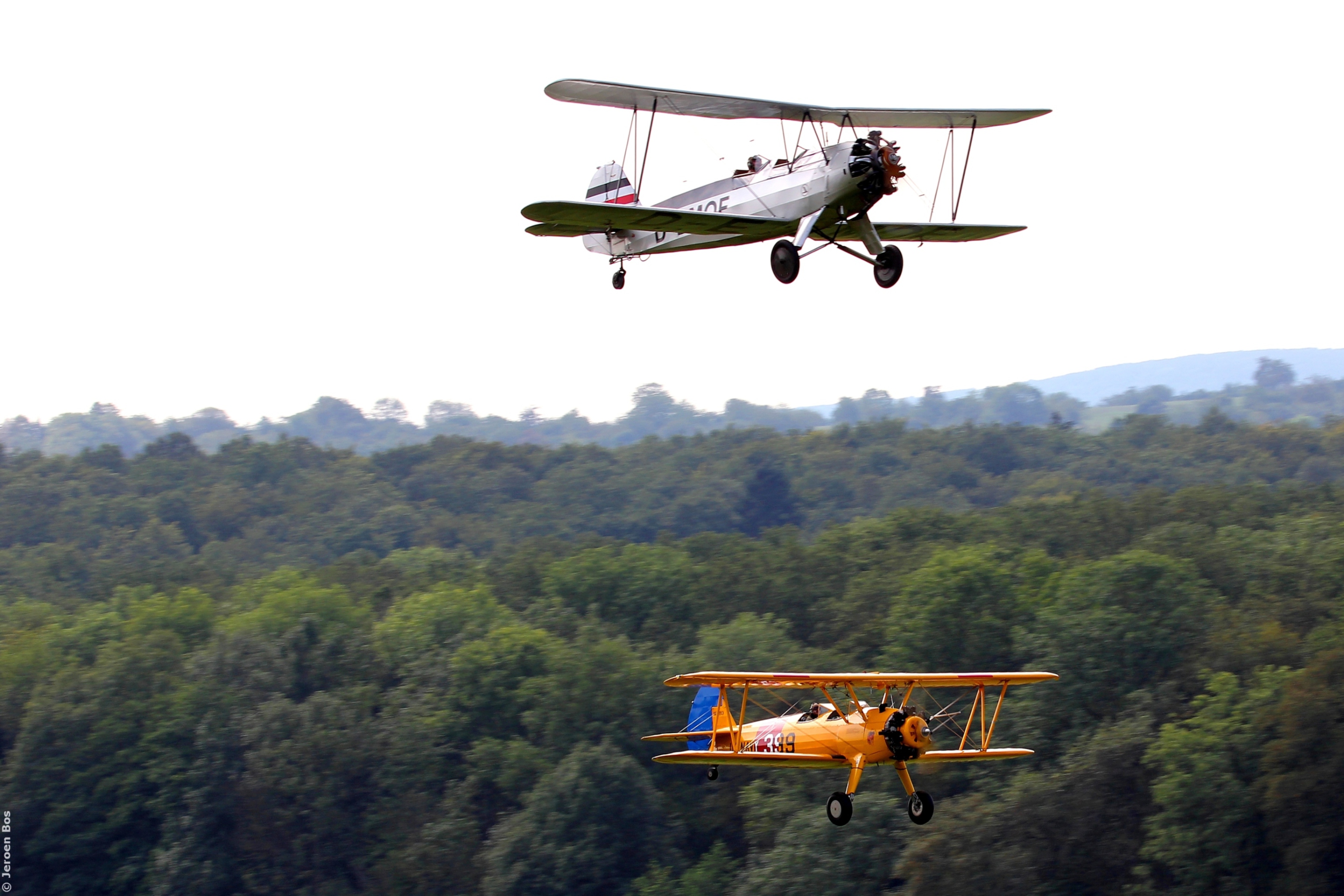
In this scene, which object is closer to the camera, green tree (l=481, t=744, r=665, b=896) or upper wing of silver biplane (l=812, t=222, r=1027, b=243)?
upper wing of silver biplane (l=812, t=222, r=1027, b=243)

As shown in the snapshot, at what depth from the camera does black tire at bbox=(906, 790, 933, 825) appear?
23922 mm

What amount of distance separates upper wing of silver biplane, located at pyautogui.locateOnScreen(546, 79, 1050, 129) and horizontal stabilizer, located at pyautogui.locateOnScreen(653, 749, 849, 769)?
11.7 metres

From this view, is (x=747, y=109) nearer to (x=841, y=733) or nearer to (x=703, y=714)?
(x=841, y=733)

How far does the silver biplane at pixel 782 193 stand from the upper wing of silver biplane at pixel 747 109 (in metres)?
0.02

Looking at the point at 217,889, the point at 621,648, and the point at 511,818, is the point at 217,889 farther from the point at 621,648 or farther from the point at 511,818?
the point at 621,648

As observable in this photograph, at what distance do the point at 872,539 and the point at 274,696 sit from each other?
37.2 meters

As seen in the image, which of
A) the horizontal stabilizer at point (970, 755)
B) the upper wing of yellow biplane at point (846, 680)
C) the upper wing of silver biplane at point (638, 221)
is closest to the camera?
the upper wing of silver biplane at point (638, 221)

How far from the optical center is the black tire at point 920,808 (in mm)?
23922

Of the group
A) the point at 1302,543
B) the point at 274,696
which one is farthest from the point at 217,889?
the point at 1302,543

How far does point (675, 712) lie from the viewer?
6888 cm

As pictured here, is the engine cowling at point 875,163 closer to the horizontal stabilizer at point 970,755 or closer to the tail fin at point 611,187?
the tail fin at point 611,187

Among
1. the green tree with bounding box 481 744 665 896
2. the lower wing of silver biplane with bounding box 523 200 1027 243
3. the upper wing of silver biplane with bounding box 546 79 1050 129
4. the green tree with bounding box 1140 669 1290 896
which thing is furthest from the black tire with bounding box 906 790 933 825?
the green tree with bounding box 481 744 665 896

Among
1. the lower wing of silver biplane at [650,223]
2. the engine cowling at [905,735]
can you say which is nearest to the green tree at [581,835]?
the engine cowling at [905,735]

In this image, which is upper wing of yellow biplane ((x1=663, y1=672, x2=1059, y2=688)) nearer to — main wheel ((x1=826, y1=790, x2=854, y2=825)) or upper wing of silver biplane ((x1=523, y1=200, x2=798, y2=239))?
main wheel ((x1=826, y1=790, x2=854, y2=825))
